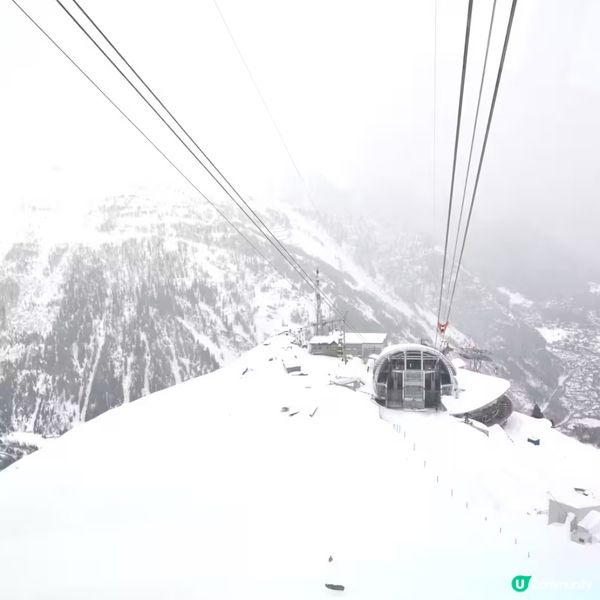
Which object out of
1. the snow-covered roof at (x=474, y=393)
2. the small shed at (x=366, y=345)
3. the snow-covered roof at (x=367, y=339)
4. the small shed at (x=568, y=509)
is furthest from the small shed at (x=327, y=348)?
the small shed at (x=568, y=509)

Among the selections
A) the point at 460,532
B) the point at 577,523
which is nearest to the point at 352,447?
the point at 460,532

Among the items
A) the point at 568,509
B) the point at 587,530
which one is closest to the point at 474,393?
the point at 568,509

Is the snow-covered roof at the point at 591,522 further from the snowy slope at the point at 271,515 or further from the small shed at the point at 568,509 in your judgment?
the snowy slope at the point at 271,515

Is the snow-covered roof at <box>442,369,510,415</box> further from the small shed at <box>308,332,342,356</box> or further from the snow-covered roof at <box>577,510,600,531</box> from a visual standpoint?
the snow-covered roof at <box>577,510,600,531</box>

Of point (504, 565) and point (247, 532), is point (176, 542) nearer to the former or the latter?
point (247, 532)

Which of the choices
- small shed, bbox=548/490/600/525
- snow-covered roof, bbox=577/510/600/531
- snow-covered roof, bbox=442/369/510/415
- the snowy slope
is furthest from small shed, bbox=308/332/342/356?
snow-covered roof, bbox=577/510/600/531

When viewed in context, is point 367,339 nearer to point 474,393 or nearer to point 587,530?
point 474,393

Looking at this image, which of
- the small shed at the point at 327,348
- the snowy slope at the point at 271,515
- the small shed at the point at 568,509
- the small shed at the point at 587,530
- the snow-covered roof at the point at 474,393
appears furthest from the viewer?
the small shed at the point at 327,348
